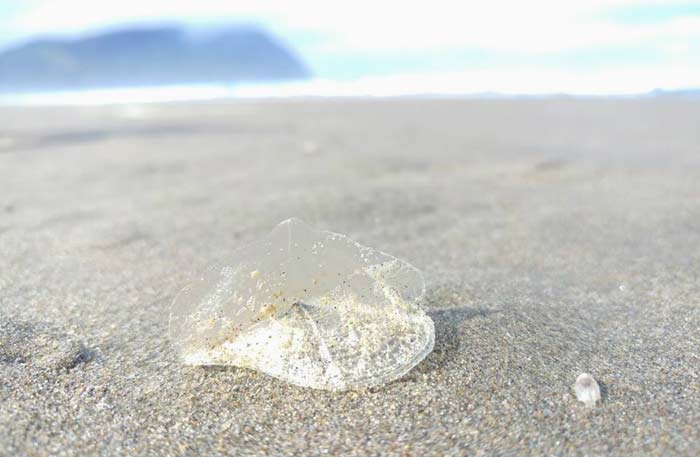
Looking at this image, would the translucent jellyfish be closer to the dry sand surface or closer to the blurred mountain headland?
the dry sand surface

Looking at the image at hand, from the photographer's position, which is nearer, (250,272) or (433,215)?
(250,272)

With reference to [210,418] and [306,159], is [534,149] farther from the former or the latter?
[210,418]

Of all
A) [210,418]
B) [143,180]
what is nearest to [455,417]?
Answer: [210,418]

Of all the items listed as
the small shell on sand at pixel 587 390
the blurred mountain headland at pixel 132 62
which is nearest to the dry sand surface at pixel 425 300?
the small shell on sand at pixel 587 390

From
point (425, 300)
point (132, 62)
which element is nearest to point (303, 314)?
point (425, 300)

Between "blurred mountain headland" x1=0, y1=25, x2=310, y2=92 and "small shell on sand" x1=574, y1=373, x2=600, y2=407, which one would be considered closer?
"small shell on sand" x1=574, y1=373, x2=600, y2=407

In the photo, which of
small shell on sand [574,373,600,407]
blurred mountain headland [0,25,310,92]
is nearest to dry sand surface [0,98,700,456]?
small shell on sand [574,373,600,407]

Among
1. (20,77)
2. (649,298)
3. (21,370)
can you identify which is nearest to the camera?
(21,370)
